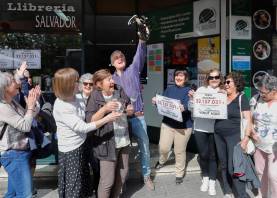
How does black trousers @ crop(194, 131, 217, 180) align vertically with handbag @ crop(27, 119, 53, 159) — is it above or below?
below

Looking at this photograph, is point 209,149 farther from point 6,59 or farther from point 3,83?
point 6,59

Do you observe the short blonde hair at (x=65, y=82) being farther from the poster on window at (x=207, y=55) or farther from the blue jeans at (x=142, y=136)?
the poster on window at (x=207, y=55)

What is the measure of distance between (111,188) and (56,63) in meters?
4.01

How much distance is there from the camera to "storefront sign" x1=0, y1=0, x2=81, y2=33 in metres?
8.16

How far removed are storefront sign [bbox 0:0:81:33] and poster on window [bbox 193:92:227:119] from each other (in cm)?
362

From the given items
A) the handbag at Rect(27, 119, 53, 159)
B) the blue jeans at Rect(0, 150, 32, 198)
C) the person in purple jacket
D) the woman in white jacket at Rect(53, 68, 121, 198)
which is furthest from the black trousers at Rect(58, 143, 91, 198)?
the person in purple jacket

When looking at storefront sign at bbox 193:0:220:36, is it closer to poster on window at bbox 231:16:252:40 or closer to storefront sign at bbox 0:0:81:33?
poster on window at bbox 231:16:252:40

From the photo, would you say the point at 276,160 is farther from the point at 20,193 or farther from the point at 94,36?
the point at 94,36

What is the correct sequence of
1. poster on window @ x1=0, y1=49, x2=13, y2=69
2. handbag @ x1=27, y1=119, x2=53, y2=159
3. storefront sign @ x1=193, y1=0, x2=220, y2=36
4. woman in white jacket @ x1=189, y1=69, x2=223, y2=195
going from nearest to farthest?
1. handbag @ x1=27, y1=119, x2=53, y2=159
2. woman in white jacket @ x1=189, y1=69, x2=223, y2=195
3. storefront sign @ x1=193, y1=0, x2=220, y2=36
4. poster on window @ x1=0, y1=49, x2=13, y2=69

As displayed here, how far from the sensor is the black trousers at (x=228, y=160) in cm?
515

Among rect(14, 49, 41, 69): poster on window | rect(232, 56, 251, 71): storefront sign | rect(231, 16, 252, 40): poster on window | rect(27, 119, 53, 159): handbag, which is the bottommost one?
rect(27, 119, 53, 159): handbag

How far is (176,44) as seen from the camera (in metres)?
7.88

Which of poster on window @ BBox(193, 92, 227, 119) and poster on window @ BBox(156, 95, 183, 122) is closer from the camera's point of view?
poster on window @ BBox(193, 92, 227, 119)

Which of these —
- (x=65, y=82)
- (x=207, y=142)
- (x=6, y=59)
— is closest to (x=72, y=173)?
(x=65, y=82)
